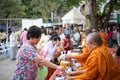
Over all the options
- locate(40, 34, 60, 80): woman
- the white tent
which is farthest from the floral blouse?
the white tent

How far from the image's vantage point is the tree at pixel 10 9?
3616cm

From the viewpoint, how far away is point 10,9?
37469 millimetres

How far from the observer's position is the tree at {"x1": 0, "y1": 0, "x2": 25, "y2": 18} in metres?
36.2

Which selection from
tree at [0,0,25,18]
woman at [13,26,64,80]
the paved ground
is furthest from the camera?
tree at [0,0,25,18]

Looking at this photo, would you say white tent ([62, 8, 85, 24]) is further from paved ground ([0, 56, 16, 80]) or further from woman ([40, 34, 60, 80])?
woman ([40, 34, 60, 80])

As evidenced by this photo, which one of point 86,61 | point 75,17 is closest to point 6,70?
point 75,17

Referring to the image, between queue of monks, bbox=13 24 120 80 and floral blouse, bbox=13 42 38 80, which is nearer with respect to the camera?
queue of monks, bbox=13 24 120 80

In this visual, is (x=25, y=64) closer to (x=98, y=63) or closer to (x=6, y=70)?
(x=98, y=63)

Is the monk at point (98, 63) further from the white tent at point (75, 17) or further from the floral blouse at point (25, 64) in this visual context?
the white tent at point (75, 17)

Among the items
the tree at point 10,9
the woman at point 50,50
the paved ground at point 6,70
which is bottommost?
the paved ground at point 6,70

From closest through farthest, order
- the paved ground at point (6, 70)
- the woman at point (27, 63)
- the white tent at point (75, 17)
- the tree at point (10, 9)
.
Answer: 1. the woman at point (27, 63)
2. the paved ground at point (6, 70)
3. the white tent at point (75, 17)
4. the tree at point (10, 9)

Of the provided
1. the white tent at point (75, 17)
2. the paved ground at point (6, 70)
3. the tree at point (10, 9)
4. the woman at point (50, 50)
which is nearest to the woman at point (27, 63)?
the woman at point (50, 50)

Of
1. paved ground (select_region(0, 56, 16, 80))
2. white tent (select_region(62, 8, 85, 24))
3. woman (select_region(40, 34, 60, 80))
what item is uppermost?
white tent (select_region(62, 8, 85, 24))

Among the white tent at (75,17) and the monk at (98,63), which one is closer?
the monk at (98,63)
